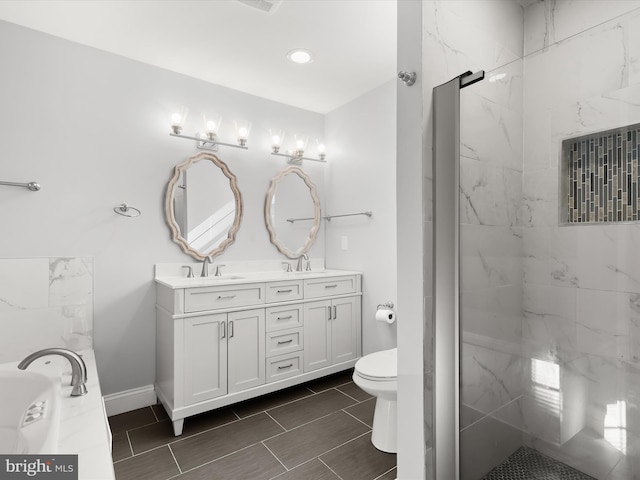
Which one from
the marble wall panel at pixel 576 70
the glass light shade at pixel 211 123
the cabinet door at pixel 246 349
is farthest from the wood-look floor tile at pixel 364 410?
the glass light shade at pixel 211 123

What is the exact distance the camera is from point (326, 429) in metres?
2.17

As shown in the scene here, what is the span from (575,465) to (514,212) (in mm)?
795

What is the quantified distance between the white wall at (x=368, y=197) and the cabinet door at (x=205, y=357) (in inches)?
50.2

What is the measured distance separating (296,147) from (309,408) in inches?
85.4

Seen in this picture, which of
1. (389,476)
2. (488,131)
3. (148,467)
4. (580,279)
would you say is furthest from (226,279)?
(580,279)

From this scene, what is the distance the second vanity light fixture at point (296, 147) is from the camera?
3.13m

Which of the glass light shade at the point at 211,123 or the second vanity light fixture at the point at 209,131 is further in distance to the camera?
the glass light shade at the point at 211,123

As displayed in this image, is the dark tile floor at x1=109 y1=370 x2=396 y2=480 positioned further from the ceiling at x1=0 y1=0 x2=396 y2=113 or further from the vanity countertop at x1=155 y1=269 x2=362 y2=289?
the ceiling at x1=0 y1=0 x2=396 y2=113

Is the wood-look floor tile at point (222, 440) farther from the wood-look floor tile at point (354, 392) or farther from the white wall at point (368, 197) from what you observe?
the white wall at point (368, 197)

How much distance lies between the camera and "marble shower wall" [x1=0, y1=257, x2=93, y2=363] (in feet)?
6.93

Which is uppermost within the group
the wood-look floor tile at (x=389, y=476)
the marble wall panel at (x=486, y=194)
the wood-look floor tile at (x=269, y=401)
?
the marble wall panel at (x=486, y=194)

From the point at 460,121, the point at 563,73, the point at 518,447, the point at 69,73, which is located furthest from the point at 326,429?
the point at 69,73

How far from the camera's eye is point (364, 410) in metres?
2.41

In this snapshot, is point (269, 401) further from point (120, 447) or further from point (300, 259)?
point (300, 259)
